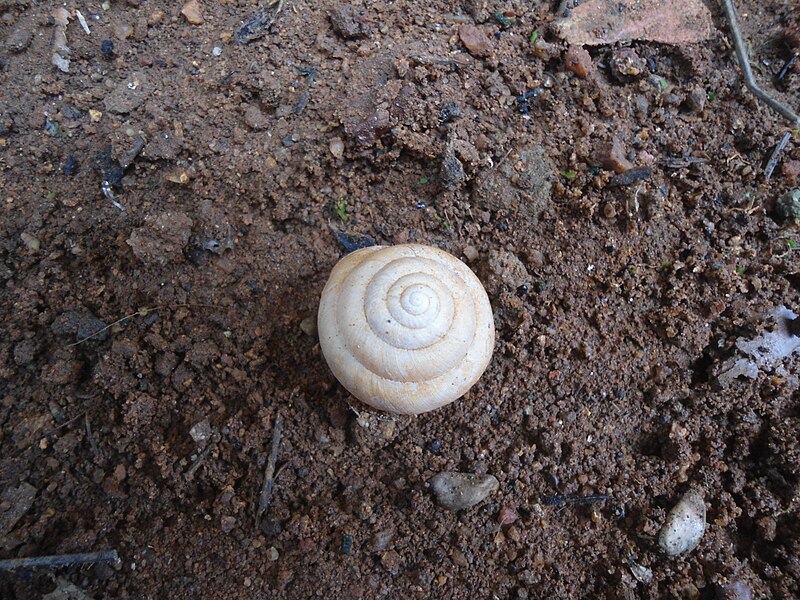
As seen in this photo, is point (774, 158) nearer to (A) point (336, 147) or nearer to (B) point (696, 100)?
(B) point (696, 100)

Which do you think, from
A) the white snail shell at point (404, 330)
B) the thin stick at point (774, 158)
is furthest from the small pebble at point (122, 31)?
the thin stick at point (774, 158)

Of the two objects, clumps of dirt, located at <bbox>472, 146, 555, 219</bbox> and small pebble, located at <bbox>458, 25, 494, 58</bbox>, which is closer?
clumps of dirt, located at <bbox>472, 146, 555, 219</bbox>

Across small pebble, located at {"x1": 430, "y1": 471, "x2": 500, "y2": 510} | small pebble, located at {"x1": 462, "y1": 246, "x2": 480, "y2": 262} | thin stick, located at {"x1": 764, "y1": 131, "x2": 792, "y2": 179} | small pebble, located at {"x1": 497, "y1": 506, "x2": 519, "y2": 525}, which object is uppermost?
thin stick, located at {"x1": 764, "y1": 131, "x2": 792, "y2": 179}

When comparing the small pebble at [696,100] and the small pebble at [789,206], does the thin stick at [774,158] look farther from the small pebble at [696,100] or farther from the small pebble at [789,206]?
the small pebble at [696,100]

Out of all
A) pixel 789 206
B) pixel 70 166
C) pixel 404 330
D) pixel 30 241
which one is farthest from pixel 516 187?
pixel 30 241

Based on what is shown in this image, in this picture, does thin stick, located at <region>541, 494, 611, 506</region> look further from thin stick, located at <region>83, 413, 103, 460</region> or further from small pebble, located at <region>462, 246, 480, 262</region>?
thin stick, located at <region>83, 413, 103, 460</region>

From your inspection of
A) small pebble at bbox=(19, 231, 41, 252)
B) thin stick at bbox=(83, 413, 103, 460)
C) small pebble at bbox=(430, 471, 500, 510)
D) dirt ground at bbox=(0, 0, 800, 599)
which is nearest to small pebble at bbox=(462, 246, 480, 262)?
dirt ground at bbox=(0, 0, 800, 599)
